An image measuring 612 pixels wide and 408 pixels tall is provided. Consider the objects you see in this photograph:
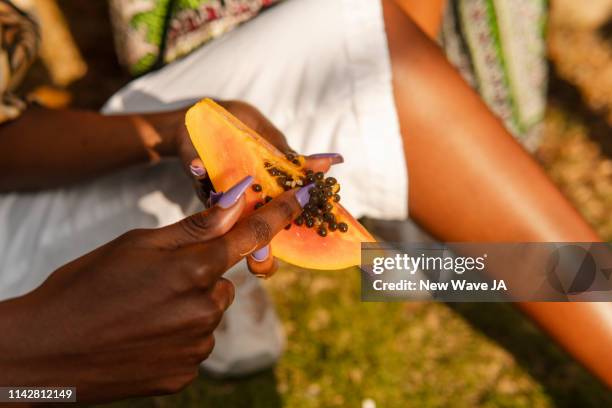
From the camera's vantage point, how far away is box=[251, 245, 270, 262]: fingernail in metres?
1.15

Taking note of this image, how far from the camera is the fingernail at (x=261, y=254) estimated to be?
1150mm

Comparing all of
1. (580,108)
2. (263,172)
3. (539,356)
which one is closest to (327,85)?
(263,172)

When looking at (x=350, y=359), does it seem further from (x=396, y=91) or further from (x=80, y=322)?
(x=80, y=322)

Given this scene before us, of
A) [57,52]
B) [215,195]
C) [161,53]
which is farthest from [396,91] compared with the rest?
[57,52]

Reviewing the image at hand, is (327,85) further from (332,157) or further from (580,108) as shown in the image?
(580,108)

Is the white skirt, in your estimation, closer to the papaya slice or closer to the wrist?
the papaya slice

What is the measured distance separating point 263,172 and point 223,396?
39.5 inches

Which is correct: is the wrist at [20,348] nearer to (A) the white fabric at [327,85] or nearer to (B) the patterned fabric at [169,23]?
(A) the white fabric at [327,85]

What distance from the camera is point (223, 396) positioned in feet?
6.57

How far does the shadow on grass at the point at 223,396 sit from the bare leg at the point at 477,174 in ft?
2.88

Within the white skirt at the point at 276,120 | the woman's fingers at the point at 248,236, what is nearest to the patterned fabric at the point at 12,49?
the white skirt at the point at 276,120

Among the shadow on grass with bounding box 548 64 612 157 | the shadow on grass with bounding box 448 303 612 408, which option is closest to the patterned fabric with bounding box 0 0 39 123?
the shadow on grass with bounding box 448 303 612 408

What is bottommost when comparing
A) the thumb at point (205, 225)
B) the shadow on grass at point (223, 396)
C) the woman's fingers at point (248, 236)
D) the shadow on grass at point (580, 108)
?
the shadow on grass at point (223, 396)

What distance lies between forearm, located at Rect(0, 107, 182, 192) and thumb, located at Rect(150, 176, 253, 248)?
0.55 metres
